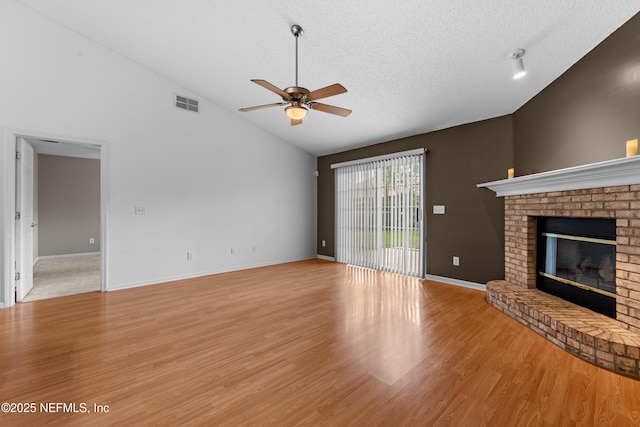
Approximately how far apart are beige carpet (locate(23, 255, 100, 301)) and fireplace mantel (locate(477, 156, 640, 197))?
19.7ft

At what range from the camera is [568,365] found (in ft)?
6.96

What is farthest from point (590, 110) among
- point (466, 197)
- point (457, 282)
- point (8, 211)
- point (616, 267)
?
point (8, 211)

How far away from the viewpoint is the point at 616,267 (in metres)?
2.37

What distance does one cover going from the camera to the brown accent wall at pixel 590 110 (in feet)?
7.53

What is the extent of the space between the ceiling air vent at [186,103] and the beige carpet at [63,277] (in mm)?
3216

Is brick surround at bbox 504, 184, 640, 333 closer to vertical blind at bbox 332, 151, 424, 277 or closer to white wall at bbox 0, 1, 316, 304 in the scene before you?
vertical blind at bbox 332, 151, 424, 277

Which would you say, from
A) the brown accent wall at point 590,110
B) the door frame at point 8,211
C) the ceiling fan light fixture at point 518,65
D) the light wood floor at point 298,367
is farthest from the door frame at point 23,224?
the brown accent wall at point 590,110

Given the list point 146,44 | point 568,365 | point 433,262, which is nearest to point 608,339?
point 568,365

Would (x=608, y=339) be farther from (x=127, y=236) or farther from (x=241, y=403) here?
(x=127, y=236)

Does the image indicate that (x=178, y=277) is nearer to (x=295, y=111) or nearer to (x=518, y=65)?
(x=295, y=111)

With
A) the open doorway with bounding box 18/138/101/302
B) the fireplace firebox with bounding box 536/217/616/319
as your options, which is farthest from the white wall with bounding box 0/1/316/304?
the fireplace firebox with bounding box 536/217/616/319

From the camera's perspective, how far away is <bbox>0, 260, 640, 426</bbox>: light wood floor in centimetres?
→ 162

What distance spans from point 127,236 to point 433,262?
16.2 feet

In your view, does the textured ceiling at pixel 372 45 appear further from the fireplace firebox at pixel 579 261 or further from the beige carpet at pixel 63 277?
the beige carpet at pixel 63 277
